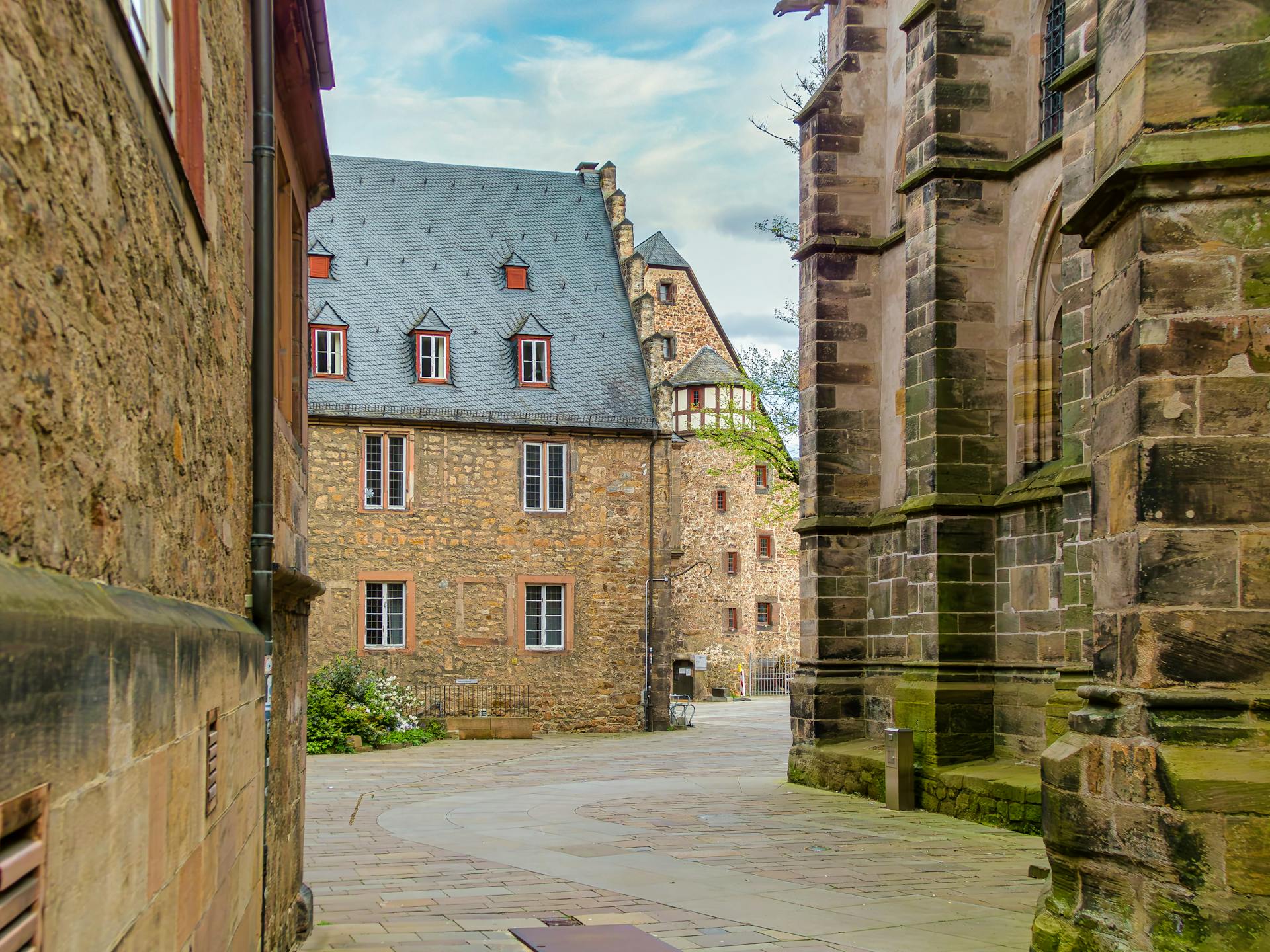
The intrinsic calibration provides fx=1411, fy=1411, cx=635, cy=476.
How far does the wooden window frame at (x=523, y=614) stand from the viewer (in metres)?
30.1

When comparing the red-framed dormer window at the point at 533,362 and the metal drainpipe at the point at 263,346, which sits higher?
the red-framed dormer window at the point at 533,362

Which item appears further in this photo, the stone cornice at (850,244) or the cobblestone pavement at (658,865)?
the stone cornice at (850,244)

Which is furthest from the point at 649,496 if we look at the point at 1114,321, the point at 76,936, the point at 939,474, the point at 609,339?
the point at 76,936

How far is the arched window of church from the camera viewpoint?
15.5 m

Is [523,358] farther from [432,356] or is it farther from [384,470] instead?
[384,470]

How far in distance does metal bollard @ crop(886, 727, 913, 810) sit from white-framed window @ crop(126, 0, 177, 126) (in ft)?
41.6

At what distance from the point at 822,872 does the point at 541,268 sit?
25.4m

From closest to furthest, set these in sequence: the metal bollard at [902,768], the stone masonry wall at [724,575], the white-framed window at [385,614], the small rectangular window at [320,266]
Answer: the metal bollard at [902,768] < the white-framed window at [385,614] < the small rectangular window at [320,266] < the stone masonry wall at [724,575]

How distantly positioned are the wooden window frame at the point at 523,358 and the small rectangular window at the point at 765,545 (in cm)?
1976

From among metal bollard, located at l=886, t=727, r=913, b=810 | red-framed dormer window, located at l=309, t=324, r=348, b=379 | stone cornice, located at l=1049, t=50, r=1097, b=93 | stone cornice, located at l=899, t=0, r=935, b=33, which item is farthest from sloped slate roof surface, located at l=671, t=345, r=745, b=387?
stone cornice, located at l=1049, t=50, r=1097, b=93

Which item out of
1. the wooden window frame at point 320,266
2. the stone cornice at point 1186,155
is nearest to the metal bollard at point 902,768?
the stone cornice at point 1186,155

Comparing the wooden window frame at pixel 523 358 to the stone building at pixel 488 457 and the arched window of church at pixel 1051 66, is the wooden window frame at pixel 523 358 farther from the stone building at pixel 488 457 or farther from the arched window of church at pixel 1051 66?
the arched window of church at pixel 1051 66

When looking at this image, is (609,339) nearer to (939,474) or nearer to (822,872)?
(939,474)

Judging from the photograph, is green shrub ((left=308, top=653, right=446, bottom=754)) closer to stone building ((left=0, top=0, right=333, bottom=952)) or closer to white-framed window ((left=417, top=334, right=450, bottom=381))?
white-framed window ((left=417, top=334, right=450, bottom=381))
